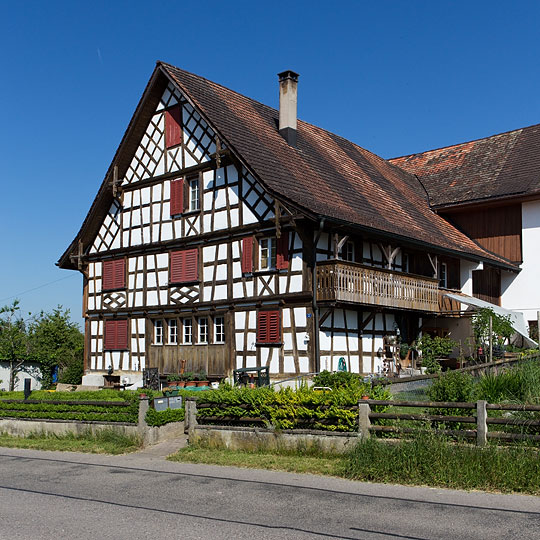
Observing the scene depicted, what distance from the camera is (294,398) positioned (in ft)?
42.5

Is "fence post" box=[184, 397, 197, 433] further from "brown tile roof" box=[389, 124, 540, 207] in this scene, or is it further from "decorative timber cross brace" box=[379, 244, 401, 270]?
"brown tile roof" box=[389, 124, 540, 207]

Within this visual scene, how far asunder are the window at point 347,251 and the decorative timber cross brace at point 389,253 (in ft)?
3.20

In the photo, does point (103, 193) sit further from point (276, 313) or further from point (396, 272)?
point (396, 272)

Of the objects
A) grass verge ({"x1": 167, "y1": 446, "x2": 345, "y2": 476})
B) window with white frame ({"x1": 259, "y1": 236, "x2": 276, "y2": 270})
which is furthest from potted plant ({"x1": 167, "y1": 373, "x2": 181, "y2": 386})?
grass verge ({"x1": 167, "y1": 446, "x2": 345, "y2": 476})

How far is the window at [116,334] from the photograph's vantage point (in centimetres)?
2789

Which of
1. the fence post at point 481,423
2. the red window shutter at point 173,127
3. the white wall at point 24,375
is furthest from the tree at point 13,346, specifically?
the fence post at point 481,423

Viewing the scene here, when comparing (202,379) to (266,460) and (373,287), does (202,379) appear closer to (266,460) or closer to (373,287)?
(373,287)

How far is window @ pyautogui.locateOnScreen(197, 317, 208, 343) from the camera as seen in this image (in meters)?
24.9

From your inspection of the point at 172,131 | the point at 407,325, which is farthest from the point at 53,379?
the point at 407,325

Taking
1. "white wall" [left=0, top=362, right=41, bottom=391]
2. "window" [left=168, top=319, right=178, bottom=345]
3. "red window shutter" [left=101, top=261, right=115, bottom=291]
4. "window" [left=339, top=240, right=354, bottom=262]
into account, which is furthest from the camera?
"white wall" [left=0, top=362, right=41, bottom=391]

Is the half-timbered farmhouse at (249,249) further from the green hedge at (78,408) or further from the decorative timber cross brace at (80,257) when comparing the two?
the green hedge at (78,408)

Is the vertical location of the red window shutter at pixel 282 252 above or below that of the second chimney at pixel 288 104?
below

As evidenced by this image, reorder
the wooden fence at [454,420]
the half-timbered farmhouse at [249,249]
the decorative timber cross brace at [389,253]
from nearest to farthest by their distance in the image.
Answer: the wooden fence at [454,420] → the half-timbered farmhouse at [249,249] → the decorative timber cross brace at [389,253]

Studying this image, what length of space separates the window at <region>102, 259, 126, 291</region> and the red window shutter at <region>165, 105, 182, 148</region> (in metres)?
5.26
